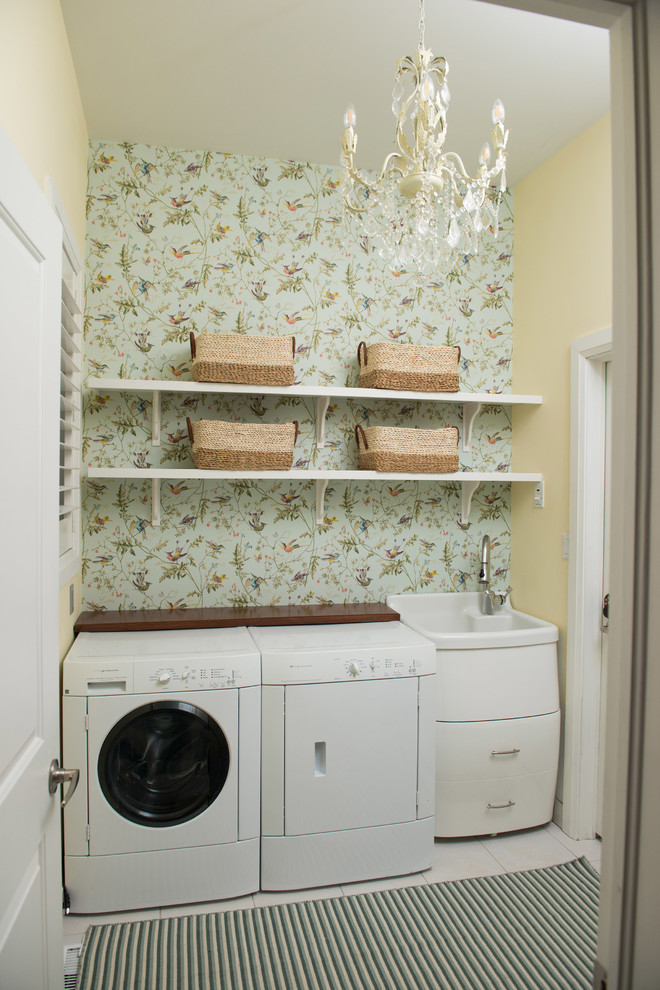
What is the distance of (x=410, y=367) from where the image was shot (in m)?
2.74

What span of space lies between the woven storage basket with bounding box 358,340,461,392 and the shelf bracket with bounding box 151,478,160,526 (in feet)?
3.36

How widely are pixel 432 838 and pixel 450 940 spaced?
41 centimetres

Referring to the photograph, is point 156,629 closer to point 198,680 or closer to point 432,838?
point 198,680

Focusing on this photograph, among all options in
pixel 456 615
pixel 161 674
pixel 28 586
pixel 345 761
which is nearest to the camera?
pixel 28 586

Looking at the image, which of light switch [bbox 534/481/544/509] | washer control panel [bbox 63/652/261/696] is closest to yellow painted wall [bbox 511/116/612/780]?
light switch [bbox 534/481/544/509]

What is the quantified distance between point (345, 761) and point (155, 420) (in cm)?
160

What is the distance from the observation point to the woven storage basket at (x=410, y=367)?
8.93ft

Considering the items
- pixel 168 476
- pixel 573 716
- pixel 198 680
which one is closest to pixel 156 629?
pixel 198 680

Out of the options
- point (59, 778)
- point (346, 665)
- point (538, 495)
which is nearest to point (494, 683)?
point (346, 665)

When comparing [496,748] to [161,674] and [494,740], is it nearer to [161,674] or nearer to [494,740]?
[494,740]

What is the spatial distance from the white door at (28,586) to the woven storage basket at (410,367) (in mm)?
1716

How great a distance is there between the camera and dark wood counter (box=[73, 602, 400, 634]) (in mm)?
2512

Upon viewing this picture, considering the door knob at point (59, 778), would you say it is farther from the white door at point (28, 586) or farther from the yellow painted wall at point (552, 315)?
the yellow painted wall at point (552, 315)

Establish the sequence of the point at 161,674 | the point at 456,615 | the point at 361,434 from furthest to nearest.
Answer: the point at 456,615 < the point at 361,434 < the point at 161,674
